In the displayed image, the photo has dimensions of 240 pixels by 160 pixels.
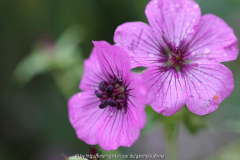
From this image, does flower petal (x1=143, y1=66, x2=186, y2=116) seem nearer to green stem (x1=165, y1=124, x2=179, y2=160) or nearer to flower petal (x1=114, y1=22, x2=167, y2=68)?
flower petal (x1=114, y1=22, x2=167, y2=68)

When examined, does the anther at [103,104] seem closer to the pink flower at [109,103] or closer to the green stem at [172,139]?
the pink flower at [109,103]

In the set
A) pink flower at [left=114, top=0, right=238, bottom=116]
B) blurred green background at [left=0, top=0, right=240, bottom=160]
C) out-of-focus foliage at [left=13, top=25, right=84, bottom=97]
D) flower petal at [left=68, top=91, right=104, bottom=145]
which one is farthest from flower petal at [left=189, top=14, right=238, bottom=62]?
blurred green background at [left=0, top=0, right=240, bottom=160]

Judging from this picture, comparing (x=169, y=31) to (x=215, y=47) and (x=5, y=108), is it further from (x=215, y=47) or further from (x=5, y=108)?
(x=5, y=108)

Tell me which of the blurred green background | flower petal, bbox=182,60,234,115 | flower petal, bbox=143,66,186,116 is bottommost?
the blurred green background

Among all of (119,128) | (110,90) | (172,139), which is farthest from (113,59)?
(172,139)

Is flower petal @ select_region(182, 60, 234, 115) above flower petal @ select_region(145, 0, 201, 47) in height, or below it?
below

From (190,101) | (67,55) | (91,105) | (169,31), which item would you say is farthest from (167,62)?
(67,55)
